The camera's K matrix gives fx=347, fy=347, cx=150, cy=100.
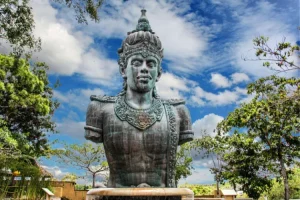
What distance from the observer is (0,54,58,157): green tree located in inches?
688

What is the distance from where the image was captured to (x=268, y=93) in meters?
17.0

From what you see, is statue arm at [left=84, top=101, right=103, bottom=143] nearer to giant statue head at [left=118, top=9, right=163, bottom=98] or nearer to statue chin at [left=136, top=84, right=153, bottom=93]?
giant statue head at [left=118, top=9, right=163, bottom=98]

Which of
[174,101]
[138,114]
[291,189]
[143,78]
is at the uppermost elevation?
[143,78]

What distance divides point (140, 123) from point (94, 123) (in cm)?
69

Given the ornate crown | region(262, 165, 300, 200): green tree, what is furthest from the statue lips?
region(262, 165, 300, 200): green tree

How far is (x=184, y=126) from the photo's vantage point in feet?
17.3

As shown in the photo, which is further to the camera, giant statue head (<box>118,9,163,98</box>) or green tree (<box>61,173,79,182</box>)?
green tree (<box>61,173,79,182</box>)

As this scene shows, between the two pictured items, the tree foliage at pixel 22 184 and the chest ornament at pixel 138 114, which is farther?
the tree foliage at pixel 22 184

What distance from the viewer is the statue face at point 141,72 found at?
16.6 ft

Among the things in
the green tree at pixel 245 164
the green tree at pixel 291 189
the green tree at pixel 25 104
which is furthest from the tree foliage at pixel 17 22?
the green tree at pixel 291 189

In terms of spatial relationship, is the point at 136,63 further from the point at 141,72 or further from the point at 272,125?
the point at 272,125

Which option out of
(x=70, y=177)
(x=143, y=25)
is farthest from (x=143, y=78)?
(x=70, y=177)

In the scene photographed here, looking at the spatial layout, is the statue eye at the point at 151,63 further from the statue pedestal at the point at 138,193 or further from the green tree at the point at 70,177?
the green tree at the point at 70,177

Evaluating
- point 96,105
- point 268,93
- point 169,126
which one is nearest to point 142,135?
point 169,126
